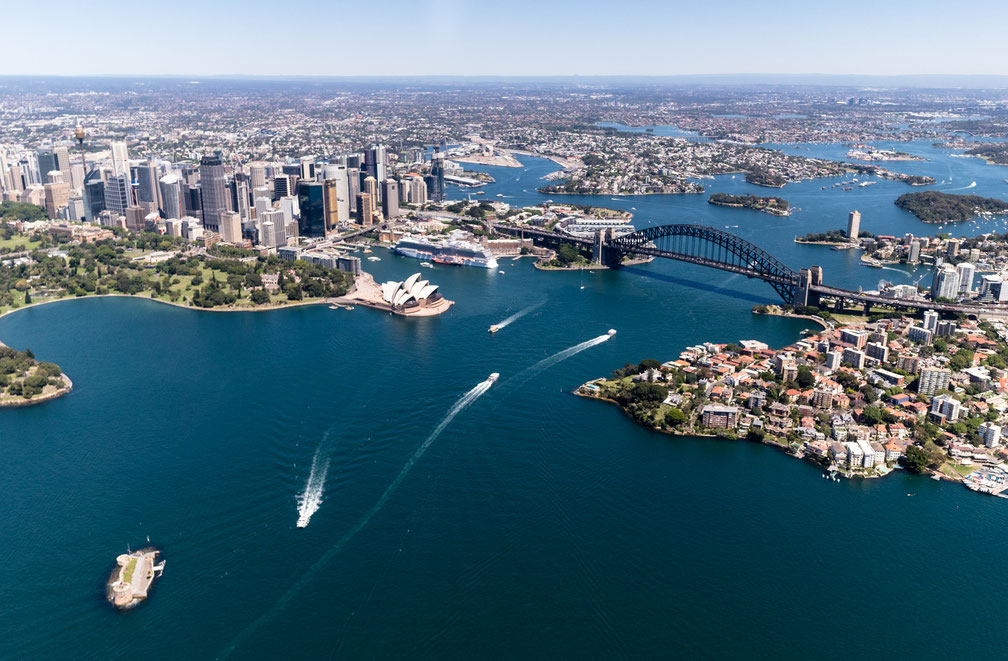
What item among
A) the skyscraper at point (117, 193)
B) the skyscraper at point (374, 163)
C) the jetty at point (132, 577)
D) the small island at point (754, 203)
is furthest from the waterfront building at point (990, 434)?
the skyscraper at point (117, 193)

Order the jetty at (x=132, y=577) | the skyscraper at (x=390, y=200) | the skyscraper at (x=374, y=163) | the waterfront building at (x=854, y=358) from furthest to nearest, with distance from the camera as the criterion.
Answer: the skyscraper at (x=374, y=163) < the skyscraper at (x=390, y=200) < the waterfront building at (x=854, y=358) < the jetty at (x=132, y=577)

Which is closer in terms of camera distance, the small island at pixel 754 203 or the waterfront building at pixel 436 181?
the small island at pixel 754 203

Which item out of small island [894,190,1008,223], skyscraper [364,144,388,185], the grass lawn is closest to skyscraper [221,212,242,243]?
the grass lawn

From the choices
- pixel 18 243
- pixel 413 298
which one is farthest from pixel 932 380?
pixel 18 243

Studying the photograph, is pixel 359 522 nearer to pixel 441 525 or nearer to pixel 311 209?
pixel 441 525

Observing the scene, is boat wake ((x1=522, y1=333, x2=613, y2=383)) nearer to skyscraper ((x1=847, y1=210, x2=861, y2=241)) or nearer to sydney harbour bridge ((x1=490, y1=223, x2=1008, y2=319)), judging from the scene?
sydney harbour bridge ((x1=490, y1=223, x2=1008, y2=319))

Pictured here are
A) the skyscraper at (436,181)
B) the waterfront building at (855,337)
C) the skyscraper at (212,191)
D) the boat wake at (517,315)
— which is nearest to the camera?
the waterfront building at (855,337)

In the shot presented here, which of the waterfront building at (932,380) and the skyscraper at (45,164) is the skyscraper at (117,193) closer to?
the skyscraper at (45,164)
